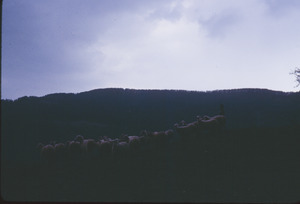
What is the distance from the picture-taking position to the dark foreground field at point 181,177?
564 centimetres

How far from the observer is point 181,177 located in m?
6.89

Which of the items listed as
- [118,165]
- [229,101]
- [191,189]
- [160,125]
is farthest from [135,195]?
[229,101]

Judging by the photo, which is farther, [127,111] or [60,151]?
[127,111]

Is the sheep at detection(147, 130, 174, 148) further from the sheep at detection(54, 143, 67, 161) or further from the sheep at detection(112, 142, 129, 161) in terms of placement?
the sheep at detection(54, 143, 67, 161)

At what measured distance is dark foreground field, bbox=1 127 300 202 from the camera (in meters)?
5.64

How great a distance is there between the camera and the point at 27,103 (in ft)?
77.4

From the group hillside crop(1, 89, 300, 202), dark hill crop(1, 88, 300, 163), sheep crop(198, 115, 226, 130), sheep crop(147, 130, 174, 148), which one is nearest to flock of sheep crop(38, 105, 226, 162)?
sheep crop(147, 130, 174, 148)

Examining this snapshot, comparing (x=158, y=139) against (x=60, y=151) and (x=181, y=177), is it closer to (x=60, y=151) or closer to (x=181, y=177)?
(x=60, y=151)

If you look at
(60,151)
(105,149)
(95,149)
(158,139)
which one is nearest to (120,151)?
(105,149)

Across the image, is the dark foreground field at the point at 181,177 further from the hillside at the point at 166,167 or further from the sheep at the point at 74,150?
the sheep at the point at 74,150

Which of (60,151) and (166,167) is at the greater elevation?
(60,151)

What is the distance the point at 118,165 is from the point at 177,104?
57.5ft

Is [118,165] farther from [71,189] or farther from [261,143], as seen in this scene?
[261,143]

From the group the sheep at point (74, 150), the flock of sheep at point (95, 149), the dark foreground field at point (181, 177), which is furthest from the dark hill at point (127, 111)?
the dark foreground field at point (181, 177)
